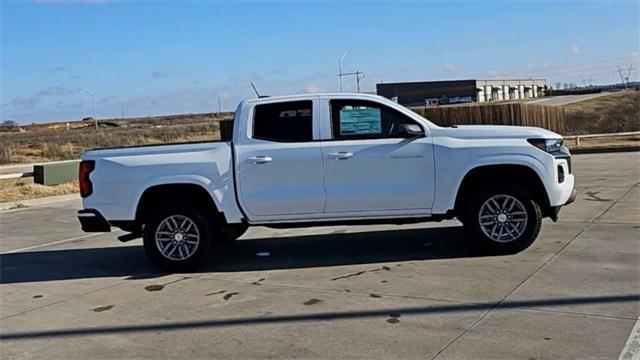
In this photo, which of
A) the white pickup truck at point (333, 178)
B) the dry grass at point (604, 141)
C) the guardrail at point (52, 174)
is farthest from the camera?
the dry grass at point (604, 141)

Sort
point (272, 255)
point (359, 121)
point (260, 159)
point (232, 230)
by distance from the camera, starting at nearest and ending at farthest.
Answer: point (260, 159) → point (359, 121) → point (232, 230) → point (272, 255)

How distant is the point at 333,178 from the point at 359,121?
768mm

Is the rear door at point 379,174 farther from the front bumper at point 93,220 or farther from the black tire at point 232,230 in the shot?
the front bumper at point 93,220

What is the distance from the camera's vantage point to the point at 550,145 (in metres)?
7.80

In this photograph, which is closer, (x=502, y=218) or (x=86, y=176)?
(x=502, y=218)

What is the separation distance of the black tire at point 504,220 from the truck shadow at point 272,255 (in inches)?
11.1

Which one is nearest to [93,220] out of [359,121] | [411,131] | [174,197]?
[174,197]

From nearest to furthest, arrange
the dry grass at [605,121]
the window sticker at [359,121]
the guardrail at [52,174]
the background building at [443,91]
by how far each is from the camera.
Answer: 1. the window sticker at [359,121]
2. the guardrail at [52,174]
3. the dry grass at [605,121]
4. the background building at [443,91]

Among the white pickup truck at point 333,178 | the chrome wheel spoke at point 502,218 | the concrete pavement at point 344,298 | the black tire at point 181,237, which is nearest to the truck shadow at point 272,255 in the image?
the concrete pavement at point 344,298

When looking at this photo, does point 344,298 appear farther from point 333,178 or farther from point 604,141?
point 604,141

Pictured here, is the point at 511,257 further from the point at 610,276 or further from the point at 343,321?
the point at 343,321

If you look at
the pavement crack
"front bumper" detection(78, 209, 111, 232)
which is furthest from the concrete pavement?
"front bumper" detection(78, 209, 111, 232)

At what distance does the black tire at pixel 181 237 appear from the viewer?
8.01 metres

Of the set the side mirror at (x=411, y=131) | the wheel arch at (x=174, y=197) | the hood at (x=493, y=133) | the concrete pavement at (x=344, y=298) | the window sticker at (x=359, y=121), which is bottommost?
the concrete pavement at (x=344, y=298)
